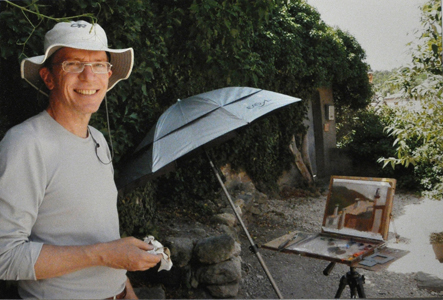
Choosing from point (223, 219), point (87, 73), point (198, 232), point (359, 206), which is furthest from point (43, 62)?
point (223, 219)

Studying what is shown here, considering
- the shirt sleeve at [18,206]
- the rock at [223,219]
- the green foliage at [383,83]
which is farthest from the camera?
the rock at [223,219]

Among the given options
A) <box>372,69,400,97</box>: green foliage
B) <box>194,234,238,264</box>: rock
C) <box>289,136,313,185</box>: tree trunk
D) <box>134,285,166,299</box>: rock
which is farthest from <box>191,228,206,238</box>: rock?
<box>372,69,400,97</box>: green foliage

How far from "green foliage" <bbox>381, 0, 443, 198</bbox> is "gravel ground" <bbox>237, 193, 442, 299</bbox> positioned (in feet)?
0.68

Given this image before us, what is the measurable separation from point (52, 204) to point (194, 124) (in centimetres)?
102

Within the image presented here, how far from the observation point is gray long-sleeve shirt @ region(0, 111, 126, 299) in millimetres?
977

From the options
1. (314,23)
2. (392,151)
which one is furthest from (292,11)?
(392,151)

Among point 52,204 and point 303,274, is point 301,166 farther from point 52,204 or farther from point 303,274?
point 52,204

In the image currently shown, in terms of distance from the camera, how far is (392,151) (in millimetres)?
2402

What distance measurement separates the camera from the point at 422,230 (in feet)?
7.18

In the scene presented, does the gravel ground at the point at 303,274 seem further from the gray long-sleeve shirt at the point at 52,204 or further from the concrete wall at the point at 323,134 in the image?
the gray long-sleeve shirt at the point at 52,204

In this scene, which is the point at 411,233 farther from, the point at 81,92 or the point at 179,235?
the point at 81,92

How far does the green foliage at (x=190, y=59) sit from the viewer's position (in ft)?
5.77

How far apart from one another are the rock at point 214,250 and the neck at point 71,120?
1.79 meters

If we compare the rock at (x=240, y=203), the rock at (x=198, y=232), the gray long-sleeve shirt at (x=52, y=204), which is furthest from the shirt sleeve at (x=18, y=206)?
the rock at (x=240, y=203)
